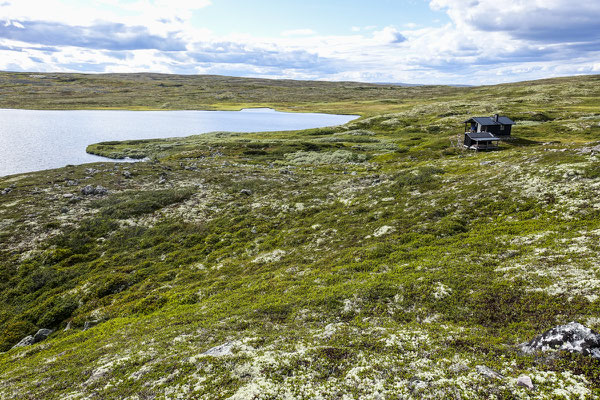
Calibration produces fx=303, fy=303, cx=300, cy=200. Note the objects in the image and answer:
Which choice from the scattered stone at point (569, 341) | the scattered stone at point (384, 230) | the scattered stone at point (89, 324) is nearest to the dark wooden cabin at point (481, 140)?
the scattered stone at point (384, 230)

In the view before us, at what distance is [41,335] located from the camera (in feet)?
72.0

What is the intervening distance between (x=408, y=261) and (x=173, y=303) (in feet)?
58.8

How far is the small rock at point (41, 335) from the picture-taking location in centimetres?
2170

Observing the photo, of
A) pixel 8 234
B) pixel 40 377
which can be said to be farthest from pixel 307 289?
pixel 8 234

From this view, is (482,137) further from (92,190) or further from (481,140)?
(92,190)

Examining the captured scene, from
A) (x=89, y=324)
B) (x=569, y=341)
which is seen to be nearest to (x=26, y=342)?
(x=89, y=324)

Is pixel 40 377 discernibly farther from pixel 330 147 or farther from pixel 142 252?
pixel 330 147

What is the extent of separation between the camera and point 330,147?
97.1 meters

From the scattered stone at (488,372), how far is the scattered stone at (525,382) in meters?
0.55

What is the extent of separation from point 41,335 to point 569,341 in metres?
30.9

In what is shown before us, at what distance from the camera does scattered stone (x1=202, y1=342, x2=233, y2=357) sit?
562 inches

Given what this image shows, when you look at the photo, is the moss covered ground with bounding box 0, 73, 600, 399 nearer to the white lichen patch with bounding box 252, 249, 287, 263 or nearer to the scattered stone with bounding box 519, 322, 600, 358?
the white lichen patch with bounding box 252, 249, 287, 263

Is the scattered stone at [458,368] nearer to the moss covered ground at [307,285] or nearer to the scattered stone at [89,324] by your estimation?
the moss covered ground at [307,285]

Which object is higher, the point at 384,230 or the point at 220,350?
the point at 384,230
